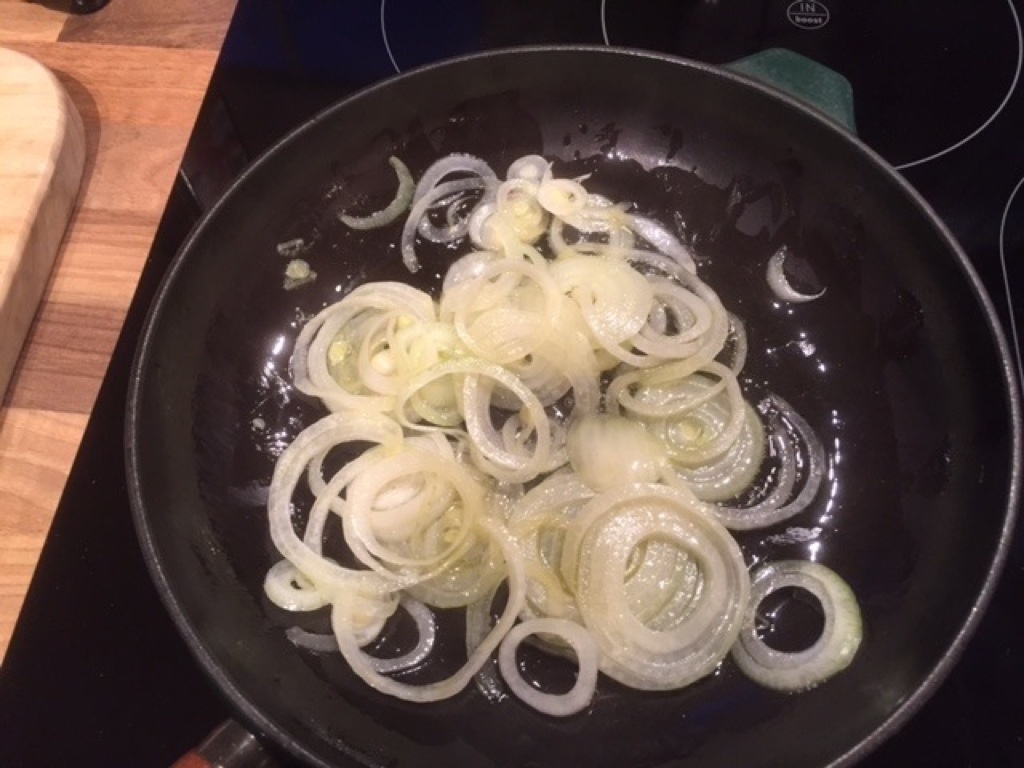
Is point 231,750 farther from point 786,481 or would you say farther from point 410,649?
point 786,481

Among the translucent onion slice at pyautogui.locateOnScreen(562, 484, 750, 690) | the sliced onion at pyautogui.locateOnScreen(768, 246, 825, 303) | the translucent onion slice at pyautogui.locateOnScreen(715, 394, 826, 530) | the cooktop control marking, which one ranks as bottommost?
the translucent onion slice at pyautogui.locateOnScreen(562, 484, 750, 690)

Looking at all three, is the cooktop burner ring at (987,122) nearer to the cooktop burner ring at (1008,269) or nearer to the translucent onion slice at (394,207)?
the cooktop burner ring at (1008,269)

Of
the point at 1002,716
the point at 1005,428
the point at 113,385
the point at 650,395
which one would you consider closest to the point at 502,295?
the point at 650,395

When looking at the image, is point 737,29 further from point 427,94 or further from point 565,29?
point 427,94

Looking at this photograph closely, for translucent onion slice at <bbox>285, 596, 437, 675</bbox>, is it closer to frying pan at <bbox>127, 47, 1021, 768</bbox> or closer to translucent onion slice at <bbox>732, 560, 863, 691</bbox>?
frying pan at <bbox>127, 47, 1021, 768</bbox>

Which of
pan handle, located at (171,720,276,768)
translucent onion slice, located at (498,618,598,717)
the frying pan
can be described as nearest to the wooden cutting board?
the frying pan

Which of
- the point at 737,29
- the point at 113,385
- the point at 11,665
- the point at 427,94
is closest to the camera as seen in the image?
the point at 11,665

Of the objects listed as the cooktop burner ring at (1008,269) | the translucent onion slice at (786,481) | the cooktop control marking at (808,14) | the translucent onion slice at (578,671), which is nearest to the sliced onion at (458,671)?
the translucent onion slice at (578,671)
